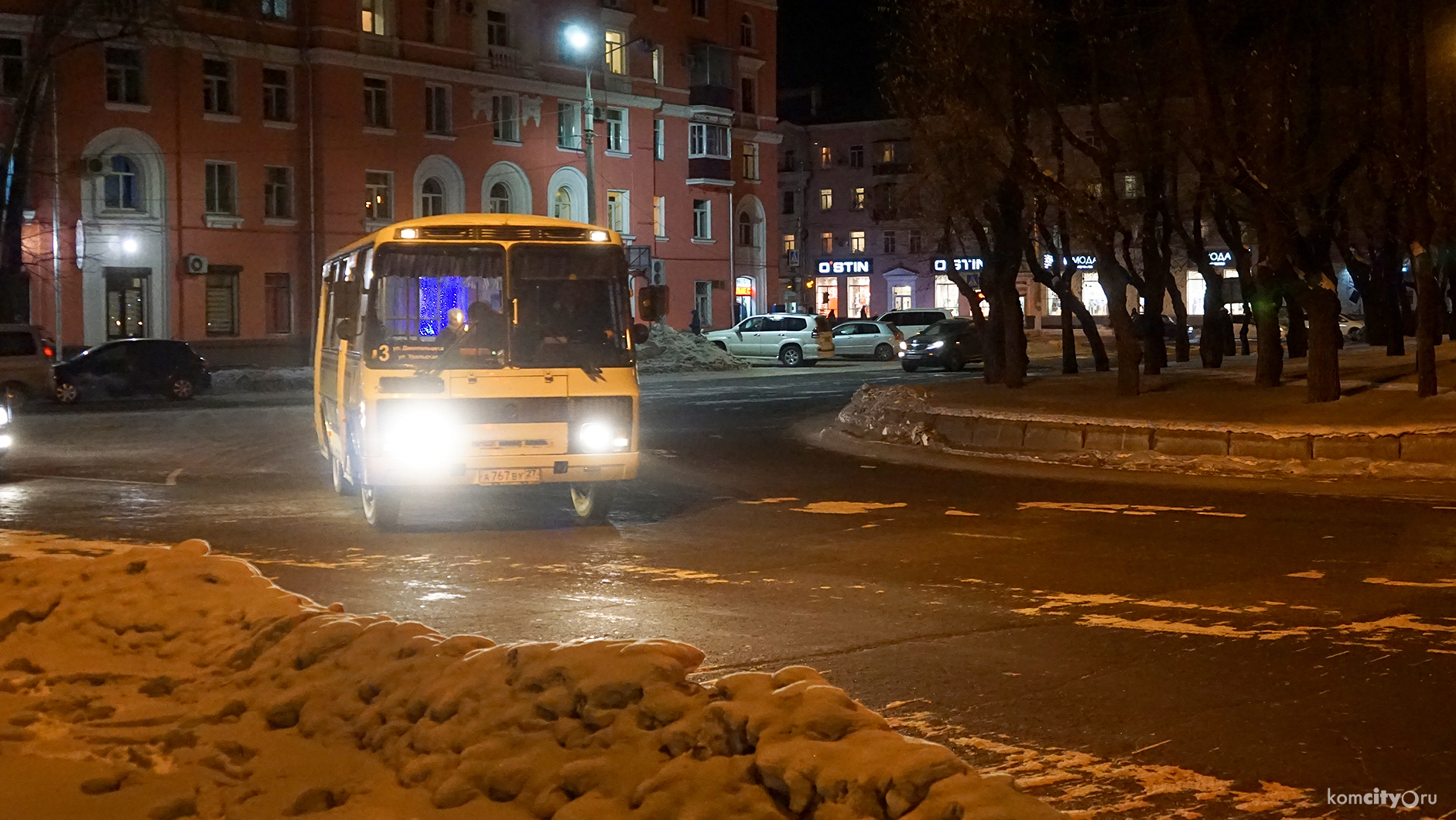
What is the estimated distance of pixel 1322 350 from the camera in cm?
1991

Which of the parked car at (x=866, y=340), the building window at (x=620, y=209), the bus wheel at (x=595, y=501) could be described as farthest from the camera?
the building window at (x=620, y=209)

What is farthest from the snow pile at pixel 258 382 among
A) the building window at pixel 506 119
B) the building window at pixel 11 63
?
the building window at pixel 506 119

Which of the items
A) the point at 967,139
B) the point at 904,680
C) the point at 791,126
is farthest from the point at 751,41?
the point at 904,680

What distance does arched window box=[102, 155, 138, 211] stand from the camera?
42594mm

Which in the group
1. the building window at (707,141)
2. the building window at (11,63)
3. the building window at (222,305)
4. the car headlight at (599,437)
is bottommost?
the car headlight at (599,437)

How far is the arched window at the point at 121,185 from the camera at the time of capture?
4259 cm

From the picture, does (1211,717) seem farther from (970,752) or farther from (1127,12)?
(1127,12)

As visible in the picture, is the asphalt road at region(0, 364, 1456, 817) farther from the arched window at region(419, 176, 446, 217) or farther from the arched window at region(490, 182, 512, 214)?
the arched window at region(490, 182, 512, 214)

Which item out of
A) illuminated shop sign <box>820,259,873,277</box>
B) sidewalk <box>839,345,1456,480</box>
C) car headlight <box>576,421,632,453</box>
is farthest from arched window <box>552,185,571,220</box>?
car headlight <box>576,421,632,453</box>

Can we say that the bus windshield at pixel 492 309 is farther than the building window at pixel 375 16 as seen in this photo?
No

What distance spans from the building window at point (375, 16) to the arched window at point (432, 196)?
5156 mm

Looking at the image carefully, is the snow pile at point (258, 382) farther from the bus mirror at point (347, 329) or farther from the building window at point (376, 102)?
A: the bus mirror at point (347, 329)

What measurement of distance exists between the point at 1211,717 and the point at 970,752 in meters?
1.22

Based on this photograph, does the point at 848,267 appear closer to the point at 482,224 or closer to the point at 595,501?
the point at 595,501
